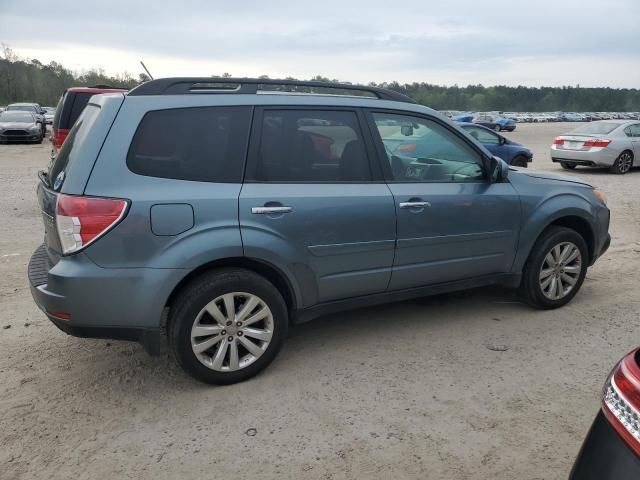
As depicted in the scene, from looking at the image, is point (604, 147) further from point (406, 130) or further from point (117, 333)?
point (117, 333)

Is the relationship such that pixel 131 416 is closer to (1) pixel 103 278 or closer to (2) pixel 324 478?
(1) pixel 103 278

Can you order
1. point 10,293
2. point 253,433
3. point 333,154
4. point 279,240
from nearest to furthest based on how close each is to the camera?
point 253,433, point 279,240, point 333,154, point 10,293

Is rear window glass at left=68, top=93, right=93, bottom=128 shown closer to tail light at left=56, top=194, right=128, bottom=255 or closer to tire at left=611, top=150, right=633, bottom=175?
tail light at left=56, top=194, right=128, bottom=255

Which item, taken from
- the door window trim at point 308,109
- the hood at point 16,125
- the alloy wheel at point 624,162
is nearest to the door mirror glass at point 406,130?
A: the door window trim at point 308,109

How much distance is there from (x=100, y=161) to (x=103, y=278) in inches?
26.0

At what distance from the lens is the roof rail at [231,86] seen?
330 centimetres

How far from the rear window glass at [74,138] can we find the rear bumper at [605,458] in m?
2.96

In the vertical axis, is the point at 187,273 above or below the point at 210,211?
below

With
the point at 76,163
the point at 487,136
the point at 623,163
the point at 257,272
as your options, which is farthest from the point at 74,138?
the point at 623,163

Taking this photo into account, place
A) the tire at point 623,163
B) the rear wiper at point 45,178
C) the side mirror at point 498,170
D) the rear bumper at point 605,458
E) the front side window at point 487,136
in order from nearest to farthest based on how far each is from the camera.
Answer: the rear bumper at point 605,458, the rear wiper at point 45,178, the side mirror at point 498,170, the front side window at point 487,136, the tire at point 623,163

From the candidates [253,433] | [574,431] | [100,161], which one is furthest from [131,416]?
[574,431]

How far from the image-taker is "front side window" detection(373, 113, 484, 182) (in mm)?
3943

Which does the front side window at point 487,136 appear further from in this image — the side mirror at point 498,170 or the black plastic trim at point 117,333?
the black plastic trim at point 117,333

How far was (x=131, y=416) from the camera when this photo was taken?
3107 mm
